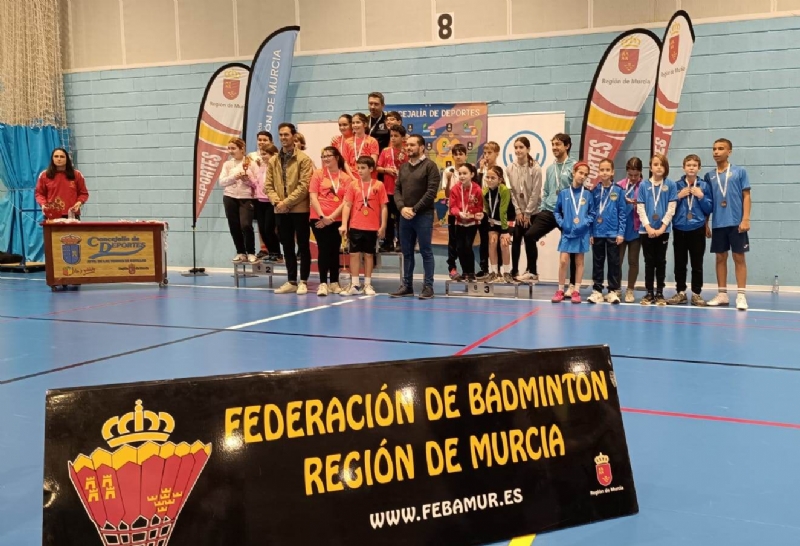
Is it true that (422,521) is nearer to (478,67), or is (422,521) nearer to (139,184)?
(478,67)

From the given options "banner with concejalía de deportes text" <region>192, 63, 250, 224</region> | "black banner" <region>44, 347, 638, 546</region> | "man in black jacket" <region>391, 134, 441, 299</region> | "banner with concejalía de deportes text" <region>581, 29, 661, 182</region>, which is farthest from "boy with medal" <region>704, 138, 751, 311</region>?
"banner with concejalía de deportes text" <region>192, 63, 250, 224</region>

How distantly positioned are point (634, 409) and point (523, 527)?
1420mm

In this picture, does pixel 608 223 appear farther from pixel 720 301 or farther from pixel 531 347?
pixel 531 347

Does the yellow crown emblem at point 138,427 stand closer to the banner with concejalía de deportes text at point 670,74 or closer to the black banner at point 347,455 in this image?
the black banner at point 347,455

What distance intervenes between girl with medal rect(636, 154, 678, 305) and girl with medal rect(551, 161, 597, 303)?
536 millimetres

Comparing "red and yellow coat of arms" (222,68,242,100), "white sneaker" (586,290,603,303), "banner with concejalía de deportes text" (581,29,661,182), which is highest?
"red and yellow coat of arms" (222,68,242,100)

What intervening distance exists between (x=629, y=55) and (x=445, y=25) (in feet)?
8.70

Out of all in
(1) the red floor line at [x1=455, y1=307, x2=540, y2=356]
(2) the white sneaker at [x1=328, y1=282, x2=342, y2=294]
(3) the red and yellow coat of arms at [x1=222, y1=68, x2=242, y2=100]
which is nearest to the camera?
(1) the red floor line at [x1=455, y1=307, x2=540, y2=356]

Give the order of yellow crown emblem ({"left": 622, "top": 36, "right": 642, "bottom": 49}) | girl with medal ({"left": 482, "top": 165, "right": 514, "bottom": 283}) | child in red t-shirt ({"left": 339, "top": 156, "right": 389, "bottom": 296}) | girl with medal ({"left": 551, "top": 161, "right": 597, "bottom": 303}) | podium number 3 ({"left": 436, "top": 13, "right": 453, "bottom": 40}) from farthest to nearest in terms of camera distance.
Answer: podium number 3 ({"left": 436, "top": 13, "right": 453, "bottom": 40}) < yellow crown emblem ({"left": 622, "top": 36, "right": 642, "bottom": 49}) < girl with medal ({"left": 482, "top": 165, "right": 514, "bottom": 283}) < child in red t-shirt ({"left": 339, "top": 156, "right": 389, "bottom": 296}) < girl with medal ({"left": 551, "top": 161, "right": 597, "bottom": 303})

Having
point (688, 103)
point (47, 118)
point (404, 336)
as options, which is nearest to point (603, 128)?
point (688, 103)

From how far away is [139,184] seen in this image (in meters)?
11.0

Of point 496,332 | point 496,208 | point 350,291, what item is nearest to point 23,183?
point 350,291

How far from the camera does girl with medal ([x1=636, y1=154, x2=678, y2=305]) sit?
257 inches

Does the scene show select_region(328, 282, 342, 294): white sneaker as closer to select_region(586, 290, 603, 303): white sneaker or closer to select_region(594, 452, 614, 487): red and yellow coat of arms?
select_region(586, 290, 603, 303): white sneaker
